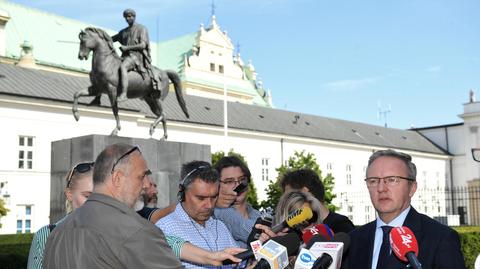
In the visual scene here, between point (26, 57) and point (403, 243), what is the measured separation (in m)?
44.2

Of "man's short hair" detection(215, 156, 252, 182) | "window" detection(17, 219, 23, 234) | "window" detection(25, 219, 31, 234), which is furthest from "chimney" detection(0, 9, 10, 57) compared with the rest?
"man's short hair" detection(215, 156, 252, 182)

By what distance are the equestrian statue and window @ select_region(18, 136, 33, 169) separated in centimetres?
1963

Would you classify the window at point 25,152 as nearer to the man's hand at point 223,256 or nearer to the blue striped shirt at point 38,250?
the blue striped shirt at point 38,250

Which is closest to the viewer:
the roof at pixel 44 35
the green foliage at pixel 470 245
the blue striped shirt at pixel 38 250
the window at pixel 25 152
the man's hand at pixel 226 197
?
the blue striped shirt at pixel 38 250

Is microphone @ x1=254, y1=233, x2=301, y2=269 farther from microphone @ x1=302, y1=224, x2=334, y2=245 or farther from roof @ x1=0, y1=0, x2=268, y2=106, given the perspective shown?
roof @ x1=0, y1=0, x2=268, y2=106

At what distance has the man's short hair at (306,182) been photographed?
4941 mm

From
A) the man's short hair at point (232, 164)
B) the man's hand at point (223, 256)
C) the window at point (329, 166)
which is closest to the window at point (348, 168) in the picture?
the window at point (329, 166)

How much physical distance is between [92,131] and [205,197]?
1212 inches

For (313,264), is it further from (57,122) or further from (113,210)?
(57,122)

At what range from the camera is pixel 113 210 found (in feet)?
8.34

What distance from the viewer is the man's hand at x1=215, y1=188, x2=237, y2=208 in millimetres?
4793

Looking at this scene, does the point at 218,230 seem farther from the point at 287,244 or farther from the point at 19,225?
the point at 19,225

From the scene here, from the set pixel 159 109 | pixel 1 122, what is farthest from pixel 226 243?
pixel 1 122

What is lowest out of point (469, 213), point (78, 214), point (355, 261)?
point (469, 213)
